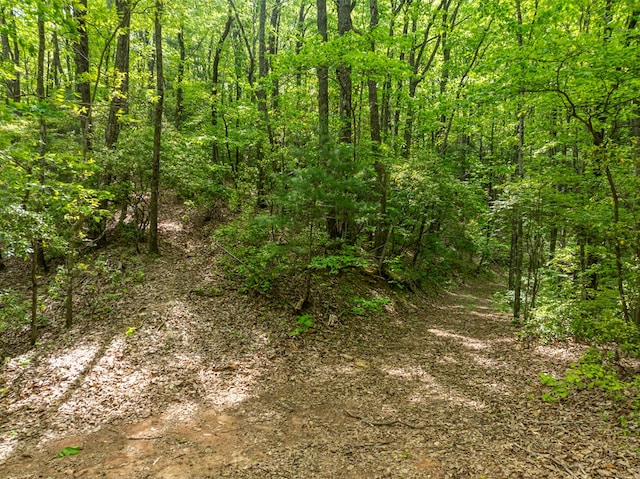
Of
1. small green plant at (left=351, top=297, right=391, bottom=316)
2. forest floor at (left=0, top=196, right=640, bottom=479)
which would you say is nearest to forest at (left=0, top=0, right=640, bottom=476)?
forest floor at (left=0, top=196, right=640, bottom=479)

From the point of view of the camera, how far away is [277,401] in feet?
18.3

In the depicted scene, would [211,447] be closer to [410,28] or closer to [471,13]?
[471,13]

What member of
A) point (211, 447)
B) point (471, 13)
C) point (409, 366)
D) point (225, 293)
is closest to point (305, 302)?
point (225, 293)

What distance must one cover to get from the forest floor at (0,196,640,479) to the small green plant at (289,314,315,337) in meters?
0.15

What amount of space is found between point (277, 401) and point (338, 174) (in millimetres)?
4582

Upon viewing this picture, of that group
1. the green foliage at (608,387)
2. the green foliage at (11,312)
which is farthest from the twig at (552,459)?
the green foliage at (11,312)

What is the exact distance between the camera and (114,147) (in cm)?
1090

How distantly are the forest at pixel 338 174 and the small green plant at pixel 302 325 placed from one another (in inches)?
2.5

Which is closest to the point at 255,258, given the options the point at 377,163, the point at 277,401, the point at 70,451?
the point at 277,401

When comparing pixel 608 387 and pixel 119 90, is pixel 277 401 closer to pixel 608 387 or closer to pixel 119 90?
pixel 608 387

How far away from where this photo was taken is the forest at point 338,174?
19.1ft

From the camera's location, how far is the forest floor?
3.98 m

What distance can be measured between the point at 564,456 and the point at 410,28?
19.0m

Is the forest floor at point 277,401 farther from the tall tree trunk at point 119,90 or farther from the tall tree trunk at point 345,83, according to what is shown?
the tall tree trunk at point 345,83
